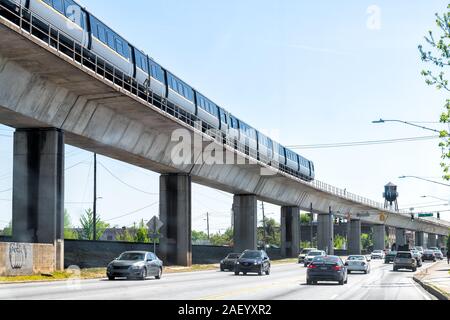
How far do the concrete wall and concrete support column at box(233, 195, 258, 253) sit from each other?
124 feet

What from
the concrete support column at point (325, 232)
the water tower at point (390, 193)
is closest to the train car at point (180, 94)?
the concrete support column at point (325, 232)

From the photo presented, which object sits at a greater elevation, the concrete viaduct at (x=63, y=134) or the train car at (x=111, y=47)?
the train car at (x=111, y=47)

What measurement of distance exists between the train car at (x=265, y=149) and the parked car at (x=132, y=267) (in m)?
32.2

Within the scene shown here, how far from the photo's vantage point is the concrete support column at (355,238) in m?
120

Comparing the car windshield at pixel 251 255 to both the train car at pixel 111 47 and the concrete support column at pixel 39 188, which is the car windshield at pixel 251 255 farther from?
the train car at pixel 111 47

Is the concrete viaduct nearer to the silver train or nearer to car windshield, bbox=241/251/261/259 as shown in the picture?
the silver train

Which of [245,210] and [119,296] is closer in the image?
[119,296]

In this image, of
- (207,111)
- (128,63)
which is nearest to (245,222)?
(207,111)

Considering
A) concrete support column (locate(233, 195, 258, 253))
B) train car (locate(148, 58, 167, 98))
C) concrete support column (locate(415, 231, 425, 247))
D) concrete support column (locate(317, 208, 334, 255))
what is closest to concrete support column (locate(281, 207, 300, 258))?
concrete support column (locate(317, 208, 334, 255))

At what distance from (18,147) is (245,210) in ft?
124

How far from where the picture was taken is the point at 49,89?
34.6m

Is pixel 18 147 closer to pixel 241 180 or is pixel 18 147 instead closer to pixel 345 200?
pixel 241 180

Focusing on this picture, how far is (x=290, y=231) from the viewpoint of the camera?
296 ft
